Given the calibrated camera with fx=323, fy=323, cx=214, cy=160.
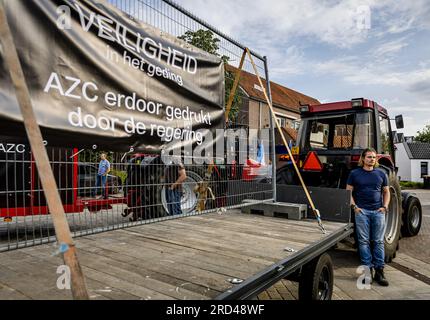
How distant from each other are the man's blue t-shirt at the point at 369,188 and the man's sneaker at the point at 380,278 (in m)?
0.83

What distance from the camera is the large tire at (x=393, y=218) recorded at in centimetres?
522

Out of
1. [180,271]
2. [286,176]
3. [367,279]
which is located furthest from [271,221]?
[180,271]

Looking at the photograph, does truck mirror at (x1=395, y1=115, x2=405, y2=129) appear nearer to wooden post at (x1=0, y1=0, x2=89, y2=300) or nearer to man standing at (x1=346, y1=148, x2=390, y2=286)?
man standing at (x1=346, y1=148, x2=390, y2=286)

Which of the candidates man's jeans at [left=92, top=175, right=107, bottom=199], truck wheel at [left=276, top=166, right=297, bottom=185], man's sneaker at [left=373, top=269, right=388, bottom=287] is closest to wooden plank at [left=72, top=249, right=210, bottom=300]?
man's jeans at [left=92, top=175, right=107, bottom=199]

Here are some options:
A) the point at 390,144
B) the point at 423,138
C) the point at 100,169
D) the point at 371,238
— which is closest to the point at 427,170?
the point at 423,138

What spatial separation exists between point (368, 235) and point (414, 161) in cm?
4164

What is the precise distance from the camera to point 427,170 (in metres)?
38.8

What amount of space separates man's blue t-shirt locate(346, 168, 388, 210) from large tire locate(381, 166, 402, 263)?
1002mm

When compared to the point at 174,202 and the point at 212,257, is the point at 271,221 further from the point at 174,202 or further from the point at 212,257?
the point at 212,257

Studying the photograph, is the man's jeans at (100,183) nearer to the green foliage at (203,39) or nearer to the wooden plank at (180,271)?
the wooden plank at (180,271)

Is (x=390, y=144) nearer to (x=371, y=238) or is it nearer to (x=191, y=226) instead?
(x=371, y=238)

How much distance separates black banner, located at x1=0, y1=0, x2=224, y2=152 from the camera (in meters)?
2.40

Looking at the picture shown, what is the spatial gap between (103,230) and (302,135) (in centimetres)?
413

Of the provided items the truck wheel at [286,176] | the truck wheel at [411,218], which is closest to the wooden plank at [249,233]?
the truck wheel at [286,176]
